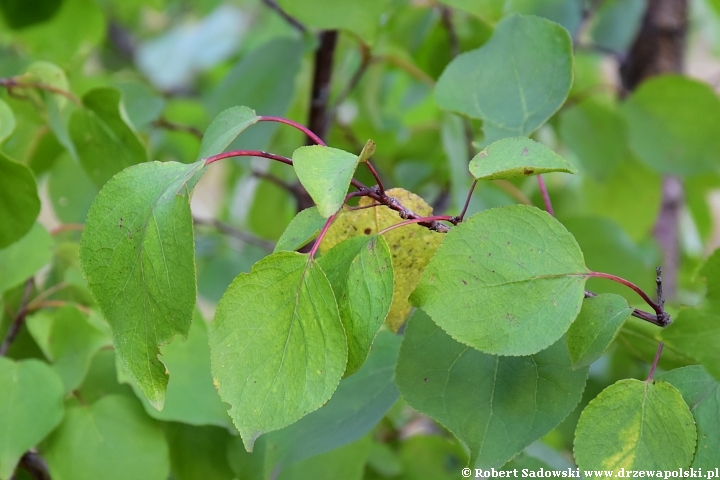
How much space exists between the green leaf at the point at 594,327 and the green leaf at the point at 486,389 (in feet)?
0.04

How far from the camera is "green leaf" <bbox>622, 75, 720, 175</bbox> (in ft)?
1.82

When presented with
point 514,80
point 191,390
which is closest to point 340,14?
point 514,80

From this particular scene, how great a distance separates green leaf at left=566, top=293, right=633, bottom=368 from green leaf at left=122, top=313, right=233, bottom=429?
19 cm

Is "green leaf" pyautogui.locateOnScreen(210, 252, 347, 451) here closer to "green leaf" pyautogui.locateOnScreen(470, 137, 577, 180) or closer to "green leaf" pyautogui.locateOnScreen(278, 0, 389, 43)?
"green leaf" pyautogui.locateOnScreen(470, 137, 577, 180)

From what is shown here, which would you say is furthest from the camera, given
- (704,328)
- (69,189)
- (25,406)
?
(69,189)

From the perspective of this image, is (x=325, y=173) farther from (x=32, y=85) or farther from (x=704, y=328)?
(x=32, y=85)

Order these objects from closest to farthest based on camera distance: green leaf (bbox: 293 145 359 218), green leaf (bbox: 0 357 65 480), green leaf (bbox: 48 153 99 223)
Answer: green leaf (bbox: 293 145 359 218) < green leaf (bbox: 0 357 65 480) < green leaf (bbox: 48 153 99 223)

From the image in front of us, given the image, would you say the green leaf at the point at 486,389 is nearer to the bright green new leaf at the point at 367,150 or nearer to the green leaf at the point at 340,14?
the bright green new leaf at the point at 367,150

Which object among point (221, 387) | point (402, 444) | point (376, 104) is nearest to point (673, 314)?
point (221, 387)

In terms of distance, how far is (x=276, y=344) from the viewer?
217mm

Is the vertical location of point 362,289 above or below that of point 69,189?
above

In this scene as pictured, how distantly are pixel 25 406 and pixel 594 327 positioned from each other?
26 centimetres

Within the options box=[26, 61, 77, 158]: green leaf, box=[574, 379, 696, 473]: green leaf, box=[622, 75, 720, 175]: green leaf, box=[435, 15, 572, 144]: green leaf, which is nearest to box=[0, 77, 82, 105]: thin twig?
box=[26, 61, 77, 158]: green leaf

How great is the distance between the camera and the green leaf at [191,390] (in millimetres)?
333
